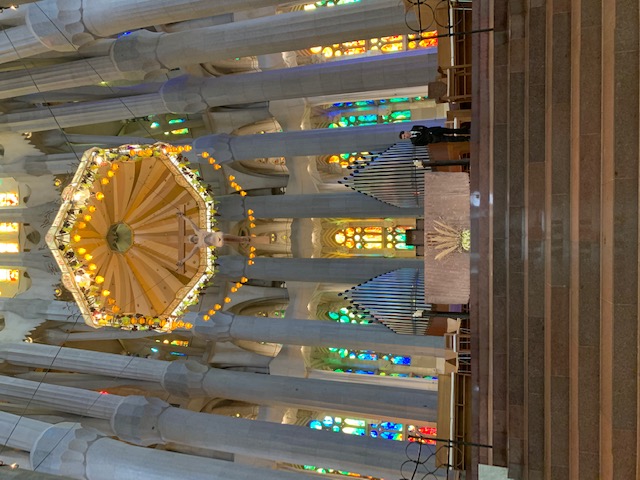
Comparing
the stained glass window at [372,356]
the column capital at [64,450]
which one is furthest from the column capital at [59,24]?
the stained glass window at [372,356]

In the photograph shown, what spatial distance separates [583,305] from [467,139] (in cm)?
400

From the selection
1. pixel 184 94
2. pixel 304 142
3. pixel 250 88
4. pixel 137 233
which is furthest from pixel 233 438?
pixel 184 94

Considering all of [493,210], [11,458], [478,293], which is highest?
[493,210]

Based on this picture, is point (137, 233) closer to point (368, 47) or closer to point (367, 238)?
point (367, 238)

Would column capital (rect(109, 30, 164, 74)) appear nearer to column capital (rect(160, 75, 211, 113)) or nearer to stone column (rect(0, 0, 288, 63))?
stone column (rect(0, 0, 288, 63))

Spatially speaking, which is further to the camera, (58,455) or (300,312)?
(300,312)

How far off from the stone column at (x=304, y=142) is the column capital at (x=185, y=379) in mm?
4994

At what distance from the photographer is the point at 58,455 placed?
1048 centimetres

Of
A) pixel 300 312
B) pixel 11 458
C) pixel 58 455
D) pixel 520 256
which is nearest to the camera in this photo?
pixel 520 256

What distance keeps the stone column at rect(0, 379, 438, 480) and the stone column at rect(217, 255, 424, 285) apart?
329cm

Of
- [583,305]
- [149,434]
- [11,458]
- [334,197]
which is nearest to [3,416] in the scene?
[11,458]

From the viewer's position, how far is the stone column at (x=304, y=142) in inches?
465

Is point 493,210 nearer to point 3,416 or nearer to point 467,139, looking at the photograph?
point 467,139

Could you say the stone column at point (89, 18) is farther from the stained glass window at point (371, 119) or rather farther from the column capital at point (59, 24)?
the stained glass window at point (371, 119)
